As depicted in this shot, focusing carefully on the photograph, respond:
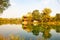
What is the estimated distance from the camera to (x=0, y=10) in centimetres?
490

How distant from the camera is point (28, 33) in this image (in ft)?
15.4

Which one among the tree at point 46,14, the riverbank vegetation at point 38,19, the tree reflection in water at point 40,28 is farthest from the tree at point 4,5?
the tree at point 46,14

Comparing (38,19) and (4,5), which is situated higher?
(4,5)

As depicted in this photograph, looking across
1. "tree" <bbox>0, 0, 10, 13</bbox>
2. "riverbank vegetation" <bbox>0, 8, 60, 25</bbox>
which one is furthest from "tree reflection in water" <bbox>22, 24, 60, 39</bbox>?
"tree" <bbox>0, 0, 10, 13</bbox>

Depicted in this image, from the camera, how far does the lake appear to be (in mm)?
4383

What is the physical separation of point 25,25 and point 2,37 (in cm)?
73

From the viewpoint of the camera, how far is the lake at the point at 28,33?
14.4 feet

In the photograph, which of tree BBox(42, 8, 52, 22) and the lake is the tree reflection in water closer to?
the lake

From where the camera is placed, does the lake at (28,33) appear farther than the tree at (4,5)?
No

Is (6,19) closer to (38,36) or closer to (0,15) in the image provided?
(0,15)

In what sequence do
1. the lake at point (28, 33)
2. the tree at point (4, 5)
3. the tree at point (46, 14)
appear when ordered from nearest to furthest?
the lake at point (28, 33) < the tree at point (46, 14) < the tree at point (4, 5)

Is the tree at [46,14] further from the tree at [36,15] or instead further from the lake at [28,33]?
the lake at [28,33]

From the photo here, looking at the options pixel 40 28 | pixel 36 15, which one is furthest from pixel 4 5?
pixel 40 28

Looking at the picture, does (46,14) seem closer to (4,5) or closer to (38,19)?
(38,19)
